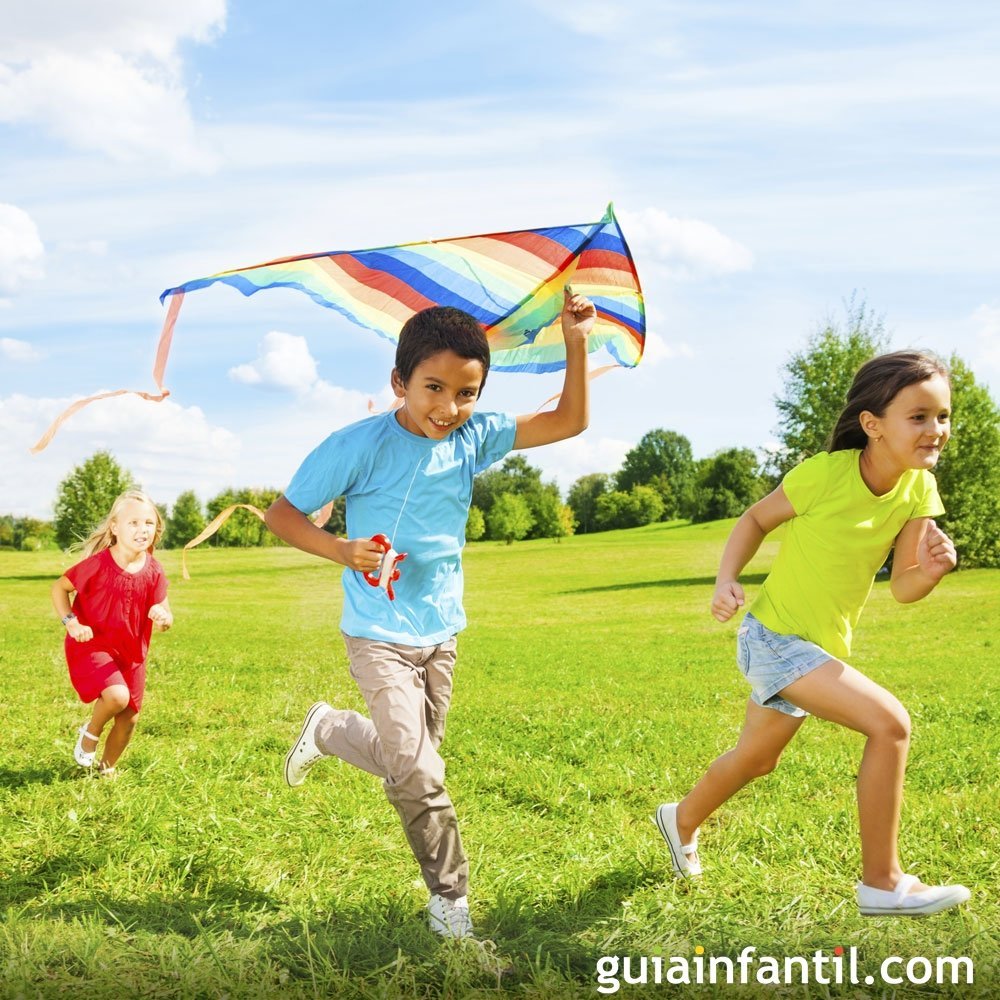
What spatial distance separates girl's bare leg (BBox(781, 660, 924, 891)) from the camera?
4.21 metres

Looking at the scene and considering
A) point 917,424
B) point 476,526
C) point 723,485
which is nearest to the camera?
point 917,424

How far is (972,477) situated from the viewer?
39.5 meters

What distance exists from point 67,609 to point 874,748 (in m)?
5.10

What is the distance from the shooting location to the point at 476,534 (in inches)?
2598

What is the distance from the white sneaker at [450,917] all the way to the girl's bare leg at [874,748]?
5.27 feet

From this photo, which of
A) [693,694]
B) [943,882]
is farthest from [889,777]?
[693,694]

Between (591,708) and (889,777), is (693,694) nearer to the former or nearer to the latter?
(591,708)

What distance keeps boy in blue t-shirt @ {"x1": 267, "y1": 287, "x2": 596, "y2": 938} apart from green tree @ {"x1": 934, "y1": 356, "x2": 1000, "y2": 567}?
37457 millimetres

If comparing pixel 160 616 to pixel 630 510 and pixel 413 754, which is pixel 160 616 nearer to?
pixel 413 754

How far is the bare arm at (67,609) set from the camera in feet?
22.2

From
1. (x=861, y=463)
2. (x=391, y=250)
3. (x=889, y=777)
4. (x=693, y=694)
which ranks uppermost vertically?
(x=391, y=250)

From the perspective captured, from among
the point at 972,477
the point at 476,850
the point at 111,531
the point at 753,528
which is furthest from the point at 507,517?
the point at 753,528

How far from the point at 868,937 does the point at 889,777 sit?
24.8 inches

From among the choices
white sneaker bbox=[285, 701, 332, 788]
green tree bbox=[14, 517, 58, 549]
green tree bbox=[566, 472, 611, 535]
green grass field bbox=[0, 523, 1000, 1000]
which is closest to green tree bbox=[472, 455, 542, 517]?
green tree bbox=[566, 472, 611, 535]
